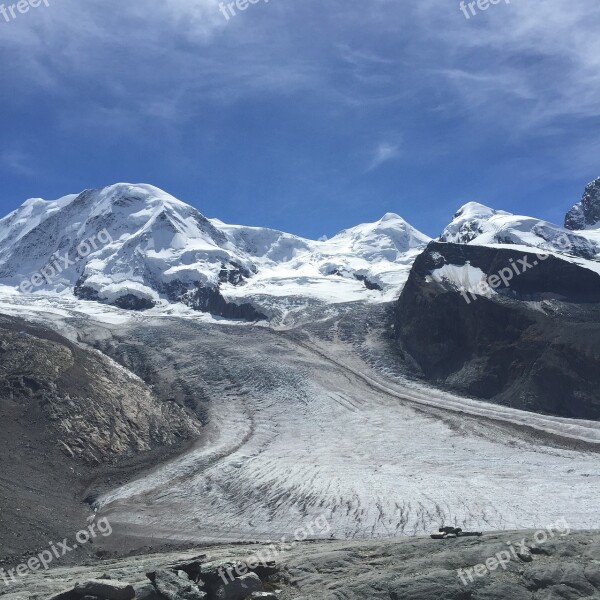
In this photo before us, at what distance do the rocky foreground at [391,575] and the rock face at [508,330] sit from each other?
46.8m

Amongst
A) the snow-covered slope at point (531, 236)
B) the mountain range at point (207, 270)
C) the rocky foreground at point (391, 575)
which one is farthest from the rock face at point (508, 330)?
the snow-covered slope at point (531, 236)

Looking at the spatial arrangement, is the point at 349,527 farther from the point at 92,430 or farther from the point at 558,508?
the point at 92,430

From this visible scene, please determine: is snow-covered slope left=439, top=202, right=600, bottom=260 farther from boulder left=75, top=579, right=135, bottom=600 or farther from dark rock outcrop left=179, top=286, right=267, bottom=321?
boulder left=75, top=579, right=135, bottom=600

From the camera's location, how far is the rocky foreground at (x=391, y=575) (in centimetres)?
1666

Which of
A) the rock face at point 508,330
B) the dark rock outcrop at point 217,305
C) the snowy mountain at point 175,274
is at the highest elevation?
the snowy mountain at point 175,274

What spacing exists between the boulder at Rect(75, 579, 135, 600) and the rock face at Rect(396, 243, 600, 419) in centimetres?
5303

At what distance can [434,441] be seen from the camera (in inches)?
2031

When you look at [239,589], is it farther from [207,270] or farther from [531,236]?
[531,236]

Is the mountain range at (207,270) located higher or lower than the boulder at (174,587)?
higher

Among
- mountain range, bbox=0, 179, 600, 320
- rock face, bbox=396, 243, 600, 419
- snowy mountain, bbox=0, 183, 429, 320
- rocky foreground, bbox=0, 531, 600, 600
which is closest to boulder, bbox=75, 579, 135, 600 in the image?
rocky foreground, bbox=0, 531, 600, 600

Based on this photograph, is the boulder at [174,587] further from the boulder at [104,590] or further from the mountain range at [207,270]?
the mountain range at [207,270]

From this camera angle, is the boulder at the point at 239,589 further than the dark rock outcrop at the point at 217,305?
No

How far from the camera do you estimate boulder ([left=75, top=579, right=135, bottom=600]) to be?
1662cm

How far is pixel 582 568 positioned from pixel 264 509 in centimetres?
2517
